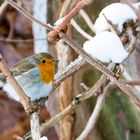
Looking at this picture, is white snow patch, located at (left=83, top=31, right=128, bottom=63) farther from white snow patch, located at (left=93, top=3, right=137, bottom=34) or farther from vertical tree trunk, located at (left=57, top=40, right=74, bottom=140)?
vertical tree trunk, located at (left=57, top=40, right=74, bottom=140)

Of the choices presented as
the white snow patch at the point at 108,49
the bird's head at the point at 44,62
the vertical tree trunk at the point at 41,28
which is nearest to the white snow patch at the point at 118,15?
the white snow patch at the point at 108,49

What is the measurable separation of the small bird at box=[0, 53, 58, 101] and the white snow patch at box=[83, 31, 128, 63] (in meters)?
0.27

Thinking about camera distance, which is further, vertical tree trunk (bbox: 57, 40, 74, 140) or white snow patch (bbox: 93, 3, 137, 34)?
vertical tree trunk (bbox: 57, 40, 74, 140)

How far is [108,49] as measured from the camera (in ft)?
3.93

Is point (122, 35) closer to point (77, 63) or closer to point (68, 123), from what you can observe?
point (77, 63)

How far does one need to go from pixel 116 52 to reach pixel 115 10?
167 millimetres

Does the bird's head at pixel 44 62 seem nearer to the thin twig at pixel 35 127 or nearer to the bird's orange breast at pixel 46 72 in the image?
the bird's orange breast at pixel 46 72

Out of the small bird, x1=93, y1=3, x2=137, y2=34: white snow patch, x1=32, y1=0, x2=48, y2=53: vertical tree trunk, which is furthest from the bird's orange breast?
x1=32, y1=0, x2=48, y2=53: vertical tree trunk

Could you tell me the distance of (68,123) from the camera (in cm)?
161

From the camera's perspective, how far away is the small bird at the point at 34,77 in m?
1.50

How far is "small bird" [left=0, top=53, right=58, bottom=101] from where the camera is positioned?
150 cm

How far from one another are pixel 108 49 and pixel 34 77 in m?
0.47

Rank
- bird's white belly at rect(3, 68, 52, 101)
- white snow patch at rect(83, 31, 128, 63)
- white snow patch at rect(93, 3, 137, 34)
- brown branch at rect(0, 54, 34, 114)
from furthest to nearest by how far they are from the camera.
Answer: bird's white belly at rect(3, 68, 52, 101)
white snow patch at rect(93, 3, 137, 34)
white snow patch at rect(83, 31, 128, 63)
brown branch at rect(0, 54, 34, 114)

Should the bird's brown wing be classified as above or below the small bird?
above
